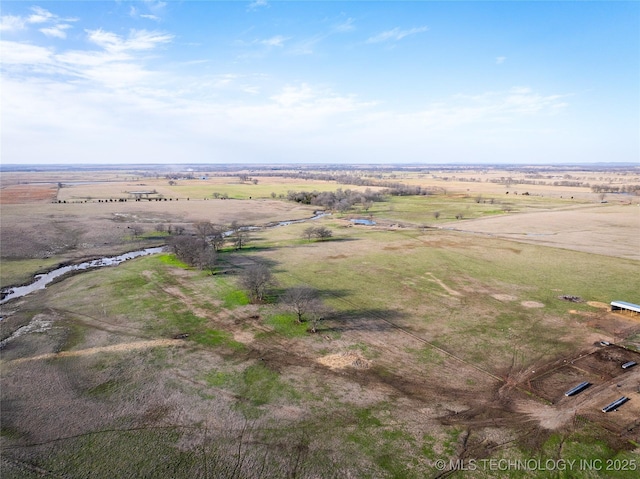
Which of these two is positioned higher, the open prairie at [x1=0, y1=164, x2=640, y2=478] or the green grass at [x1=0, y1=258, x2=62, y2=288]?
the green grass at [x1=0, y1=258, x2=62, y2=288]

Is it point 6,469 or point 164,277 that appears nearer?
point 6,469

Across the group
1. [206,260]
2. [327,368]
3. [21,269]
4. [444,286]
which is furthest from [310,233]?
[327,368]

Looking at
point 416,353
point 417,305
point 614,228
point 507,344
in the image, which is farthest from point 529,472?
point 614,228

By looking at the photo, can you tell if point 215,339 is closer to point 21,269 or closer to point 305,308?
point 305,308

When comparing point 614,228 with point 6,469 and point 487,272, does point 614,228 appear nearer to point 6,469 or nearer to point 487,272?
point 487,272

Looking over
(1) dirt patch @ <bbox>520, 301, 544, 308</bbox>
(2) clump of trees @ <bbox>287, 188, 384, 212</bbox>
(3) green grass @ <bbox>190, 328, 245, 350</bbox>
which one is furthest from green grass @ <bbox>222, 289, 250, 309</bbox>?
(2) clump of trees @ <bbox>287, 188, 384, 212</bbox>

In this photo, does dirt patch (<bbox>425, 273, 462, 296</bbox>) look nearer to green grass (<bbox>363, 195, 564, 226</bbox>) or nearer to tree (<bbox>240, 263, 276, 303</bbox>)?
tree (<bbox>240, 263, 276, 303</bbox>)

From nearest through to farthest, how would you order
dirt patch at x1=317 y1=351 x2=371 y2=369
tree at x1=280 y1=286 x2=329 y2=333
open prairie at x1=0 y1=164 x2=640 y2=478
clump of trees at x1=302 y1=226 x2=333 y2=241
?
open prairie at x1=0 y1=164 x2=640 y2=478, dirt patch at x1=317 y1=351 x2=371 y2=369, tree at x1=280 y1=286 x2=329 y2=333, clump of trees at x1=302 y1=226 x2=333 y2=241
